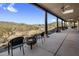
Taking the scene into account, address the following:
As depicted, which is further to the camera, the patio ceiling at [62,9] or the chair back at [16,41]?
the patio ceiling at [62,9]

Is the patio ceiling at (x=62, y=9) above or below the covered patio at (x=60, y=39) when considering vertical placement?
above

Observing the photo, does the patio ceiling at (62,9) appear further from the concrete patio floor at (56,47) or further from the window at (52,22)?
the concrete patio floor at (56,47)

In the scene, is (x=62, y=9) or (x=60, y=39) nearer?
(x=60, y=39)

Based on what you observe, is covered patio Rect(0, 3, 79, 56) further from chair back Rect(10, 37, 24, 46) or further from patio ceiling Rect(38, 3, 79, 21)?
chair back Rect(10, 37, 24, 46)

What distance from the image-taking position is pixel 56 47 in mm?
3273

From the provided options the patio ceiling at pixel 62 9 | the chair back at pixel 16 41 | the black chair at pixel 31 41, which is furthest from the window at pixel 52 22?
the chair back at pixel 16 41

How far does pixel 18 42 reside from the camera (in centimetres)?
307

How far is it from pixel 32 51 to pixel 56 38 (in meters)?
0.66

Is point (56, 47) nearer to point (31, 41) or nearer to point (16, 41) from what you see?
point (31, 41)

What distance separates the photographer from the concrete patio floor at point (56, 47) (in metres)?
3.10

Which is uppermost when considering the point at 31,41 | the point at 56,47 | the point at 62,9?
the point at 62,9

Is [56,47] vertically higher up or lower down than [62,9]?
lower down

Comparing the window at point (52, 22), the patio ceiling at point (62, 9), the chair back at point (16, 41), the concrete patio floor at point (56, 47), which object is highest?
the patio ceiling at point (62, 9)

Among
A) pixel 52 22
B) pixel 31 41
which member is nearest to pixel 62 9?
pixel 52 22
